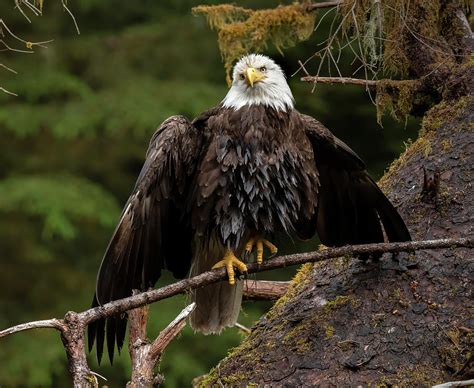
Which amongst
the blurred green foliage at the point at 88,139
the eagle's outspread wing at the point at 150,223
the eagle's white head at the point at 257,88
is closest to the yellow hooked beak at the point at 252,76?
the eagle's white head at the point at 257,88

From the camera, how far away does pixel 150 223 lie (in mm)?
5195

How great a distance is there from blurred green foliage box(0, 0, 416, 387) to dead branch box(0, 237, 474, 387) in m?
6.34

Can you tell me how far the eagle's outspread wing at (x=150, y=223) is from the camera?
5.02m

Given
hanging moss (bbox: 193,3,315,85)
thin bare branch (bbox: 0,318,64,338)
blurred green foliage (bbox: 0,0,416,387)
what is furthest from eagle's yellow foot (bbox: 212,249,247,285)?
blurred green foliage (bbox: 0,0,416,387)

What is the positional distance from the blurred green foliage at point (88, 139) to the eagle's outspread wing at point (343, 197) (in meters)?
6.18

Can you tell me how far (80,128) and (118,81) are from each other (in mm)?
841

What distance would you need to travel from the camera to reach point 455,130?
18.5ft

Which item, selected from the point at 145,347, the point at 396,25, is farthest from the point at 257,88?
the point at 145,347

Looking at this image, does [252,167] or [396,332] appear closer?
[396,332]

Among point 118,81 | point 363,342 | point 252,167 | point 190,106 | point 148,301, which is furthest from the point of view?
point 118,81

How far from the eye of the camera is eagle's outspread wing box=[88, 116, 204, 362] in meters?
5.02

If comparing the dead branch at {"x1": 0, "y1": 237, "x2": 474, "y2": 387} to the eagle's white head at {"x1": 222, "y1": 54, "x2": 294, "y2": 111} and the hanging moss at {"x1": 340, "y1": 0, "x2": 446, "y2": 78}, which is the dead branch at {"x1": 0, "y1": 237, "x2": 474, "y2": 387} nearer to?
the eagle's white head at {"x1": 222, "y1": 54, "x2": 294, "y2": 111}

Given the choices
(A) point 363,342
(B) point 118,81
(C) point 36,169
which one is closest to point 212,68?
(B) point 118,81

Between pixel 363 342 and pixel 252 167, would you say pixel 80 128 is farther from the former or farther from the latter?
pixel 363 342
